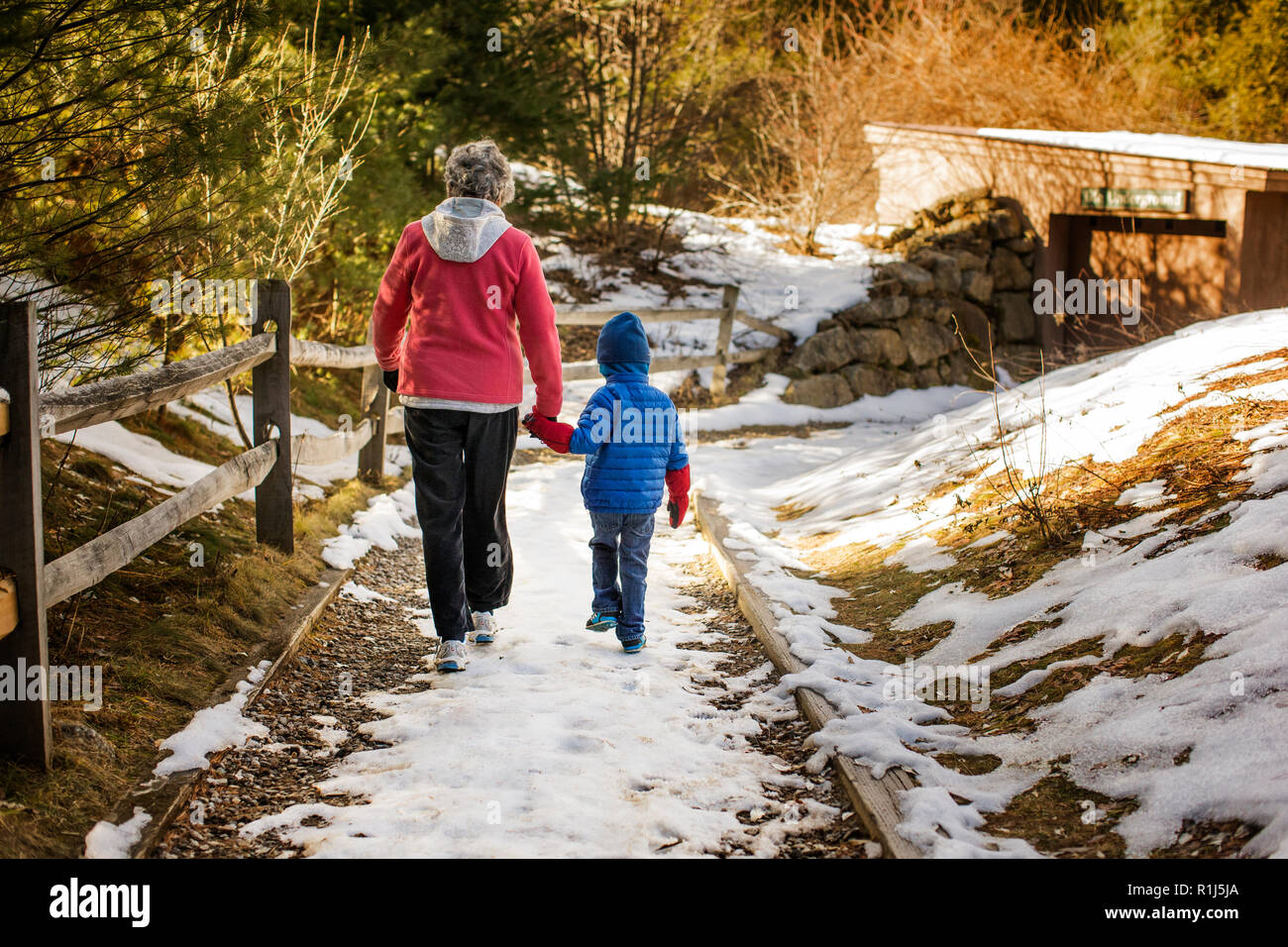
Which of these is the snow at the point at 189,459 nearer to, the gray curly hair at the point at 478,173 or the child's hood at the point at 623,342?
the gray curly hair at the point at 478,173

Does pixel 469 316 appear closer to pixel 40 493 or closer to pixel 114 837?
pixel 40 493

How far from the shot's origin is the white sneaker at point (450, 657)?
14.5 feet

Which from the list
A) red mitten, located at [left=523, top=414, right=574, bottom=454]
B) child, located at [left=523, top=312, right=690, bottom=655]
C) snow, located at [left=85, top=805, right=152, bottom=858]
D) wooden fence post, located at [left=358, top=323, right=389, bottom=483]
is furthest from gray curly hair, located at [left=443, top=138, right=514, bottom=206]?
wooden fence post, located at [left=358, top=323, right=389, bottom=483]

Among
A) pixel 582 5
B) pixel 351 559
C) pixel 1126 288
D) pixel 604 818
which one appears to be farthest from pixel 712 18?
pixel 604 818

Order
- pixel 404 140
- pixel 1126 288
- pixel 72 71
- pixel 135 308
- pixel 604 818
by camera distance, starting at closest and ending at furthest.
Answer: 1. pixel 604 818
2. pixel 72 71
3. pixel 135 308
4. pixel 404 140
5. pixel 1126 288

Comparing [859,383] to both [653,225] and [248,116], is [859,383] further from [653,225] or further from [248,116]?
[248,116]

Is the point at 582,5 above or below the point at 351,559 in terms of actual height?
above

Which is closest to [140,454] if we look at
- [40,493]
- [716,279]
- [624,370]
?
[624,370]

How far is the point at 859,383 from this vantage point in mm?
14266

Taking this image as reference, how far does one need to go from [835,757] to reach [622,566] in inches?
66.5

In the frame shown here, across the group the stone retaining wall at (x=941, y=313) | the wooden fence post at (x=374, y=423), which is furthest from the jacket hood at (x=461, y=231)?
the stone retaining wall at (x=941, y=313)

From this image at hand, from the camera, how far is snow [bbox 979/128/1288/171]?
10.7 meters

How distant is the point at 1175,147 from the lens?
39.9 ft

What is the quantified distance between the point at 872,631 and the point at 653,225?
12279 millimetres
